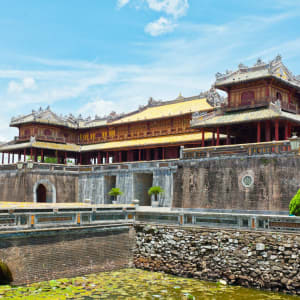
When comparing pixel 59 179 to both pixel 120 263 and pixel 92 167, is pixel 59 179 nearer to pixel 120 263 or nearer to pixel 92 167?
pixel 92 167

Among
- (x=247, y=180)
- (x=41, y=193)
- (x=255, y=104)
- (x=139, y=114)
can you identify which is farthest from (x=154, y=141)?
(x=247, y=180)

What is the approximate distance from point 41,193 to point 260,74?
910 inches

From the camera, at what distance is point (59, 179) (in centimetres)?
3881

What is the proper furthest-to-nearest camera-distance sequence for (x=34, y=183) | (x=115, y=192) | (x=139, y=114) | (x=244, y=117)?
(x=139, y=114) < (x=34, y=183) < (x=115, y=192) < (x=244, y=117)

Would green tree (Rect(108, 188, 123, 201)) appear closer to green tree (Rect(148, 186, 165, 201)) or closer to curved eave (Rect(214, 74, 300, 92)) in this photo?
green tree (Rect(148, 186, 165, 201))

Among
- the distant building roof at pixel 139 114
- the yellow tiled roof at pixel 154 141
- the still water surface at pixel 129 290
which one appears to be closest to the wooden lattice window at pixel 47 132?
the distant building roof at pixel 139 114

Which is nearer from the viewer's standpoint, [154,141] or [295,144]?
[295,144]

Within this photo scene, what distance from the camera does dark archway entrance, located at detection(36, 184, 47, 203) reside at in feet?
126

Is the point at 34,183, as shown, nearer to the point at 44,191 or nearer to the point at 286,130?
the point at 44,191

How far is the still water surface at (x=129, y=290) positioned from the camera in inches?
586

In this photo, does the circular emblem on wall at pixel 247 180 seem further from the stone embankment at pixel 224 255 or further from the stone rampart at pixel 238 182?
the stone embankment at pixel 224 255

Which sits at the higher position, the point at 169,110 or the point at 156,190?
the point at 169,110

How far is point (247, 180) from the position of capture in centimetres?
2500

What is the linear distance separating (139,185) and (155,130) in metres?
9.28
